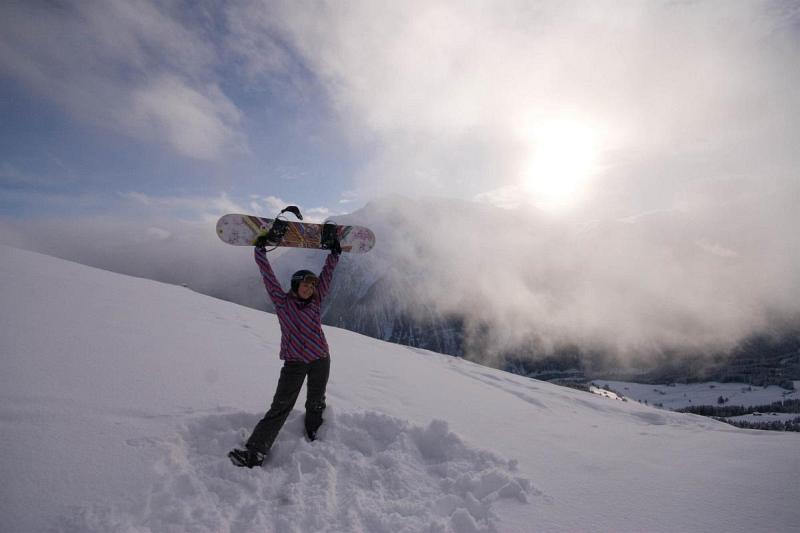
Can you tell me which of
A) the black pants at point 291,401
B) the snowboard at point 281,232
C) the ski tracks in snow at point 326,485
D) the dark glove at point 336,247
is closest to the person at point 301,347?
the black pants at point 291,401

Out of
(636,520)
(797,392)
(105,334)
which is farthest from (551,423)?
(797,392)

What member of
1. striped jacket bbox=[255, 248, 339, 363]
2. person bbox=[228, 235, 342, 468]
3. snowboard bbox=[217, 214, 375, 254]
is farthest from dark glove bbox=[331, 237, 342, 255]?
striped jacket bbox=[255, 248, 339, 363]

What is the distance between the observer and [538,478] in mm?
4555

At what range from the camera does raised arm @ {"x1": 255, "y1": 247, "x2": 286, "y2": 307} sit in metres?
5.22

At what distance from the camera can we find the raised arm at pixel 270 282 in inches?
206

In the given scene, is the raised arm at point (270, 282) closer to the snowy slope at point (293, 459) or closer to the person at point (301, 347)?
the person at point (301, 347)

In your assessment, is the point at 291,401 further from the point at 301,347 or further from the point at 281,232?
the point at 281,232

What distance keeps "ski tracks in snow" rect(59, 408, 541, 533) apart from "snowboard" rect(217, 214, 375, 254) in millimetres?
2769

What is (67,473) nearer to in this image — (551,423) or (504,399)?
(551,423)

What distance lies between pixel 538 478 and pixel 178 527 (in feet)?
12.9

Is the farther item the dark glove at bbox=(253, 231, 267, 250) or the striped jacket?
the dark glove at bbox=(253, 231, 267, 250)

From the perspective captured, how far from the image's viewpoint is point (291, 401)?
4.77 metres

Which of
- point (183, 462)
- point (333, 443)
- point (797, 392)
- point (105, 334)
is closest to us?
point (183, 462)

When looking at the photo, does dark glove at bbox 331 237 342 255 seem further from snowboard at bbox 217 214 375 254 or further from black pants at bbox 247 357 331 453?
black pants at bbox 247 357 331 453
